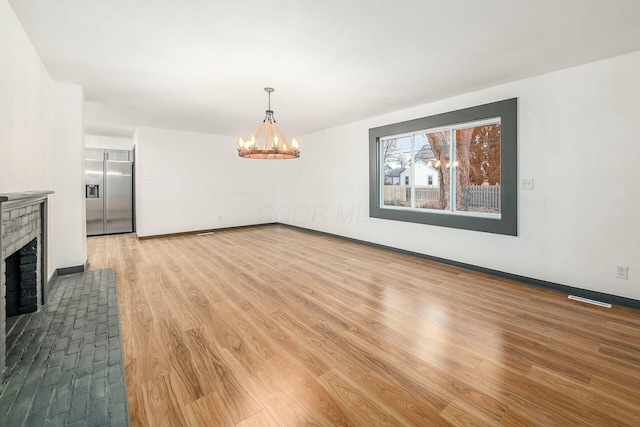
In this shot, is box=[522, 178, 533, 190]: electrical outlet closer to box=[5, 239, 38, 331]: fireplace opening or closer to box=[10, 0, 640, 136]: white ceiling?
box=[10, 0, 640, 136]: white ceiling

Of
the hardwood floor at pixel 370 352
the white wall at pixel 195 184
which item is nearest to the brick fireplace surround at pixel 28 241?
the hardwood floor at pixel 370 352

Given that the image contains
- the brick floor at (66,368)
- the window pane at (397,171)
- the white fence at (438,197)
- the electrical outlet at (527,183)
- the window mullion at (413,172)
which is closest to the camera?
the brick floor at (66,368)

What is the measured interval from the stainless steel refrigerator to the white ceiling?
3300mm

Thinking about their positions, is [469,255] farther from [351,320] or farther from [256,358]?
[256,358]

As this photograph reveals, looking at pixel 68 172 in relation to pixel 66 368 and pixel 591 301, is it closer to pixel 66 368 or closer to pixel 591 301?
pixel 66 368

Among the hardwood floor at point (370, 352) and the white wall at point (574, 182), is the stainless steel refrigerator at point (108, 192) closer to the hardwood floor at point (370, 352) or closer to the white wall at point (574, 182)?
the hardwood floor at point (370, 352)

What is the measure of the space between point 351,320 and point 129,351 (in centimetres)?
178

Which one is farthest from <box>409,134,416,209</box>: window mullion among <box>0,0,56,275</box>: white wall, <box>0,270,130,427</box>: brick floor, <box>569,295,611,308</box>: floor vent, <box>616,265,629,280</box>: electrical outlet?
<box>0,0,56,275</box>: white wall

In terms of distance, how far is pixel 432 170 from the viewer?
457cm

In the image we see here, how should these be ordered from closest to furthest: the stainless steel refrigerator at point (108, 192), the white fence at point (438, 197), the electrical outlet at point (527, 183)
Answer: the electrical outlet at point (527, 183) → the white fence at point (438, 197) → the stainless steel refrigerator at point (108, 192)

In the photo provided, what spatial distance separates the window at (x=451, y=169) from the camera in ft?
11.9

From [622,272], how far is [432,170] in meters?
2.51

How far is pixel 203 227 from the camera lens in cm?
713

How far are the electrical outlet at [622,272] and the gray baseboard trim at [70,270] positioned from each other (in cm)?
656
